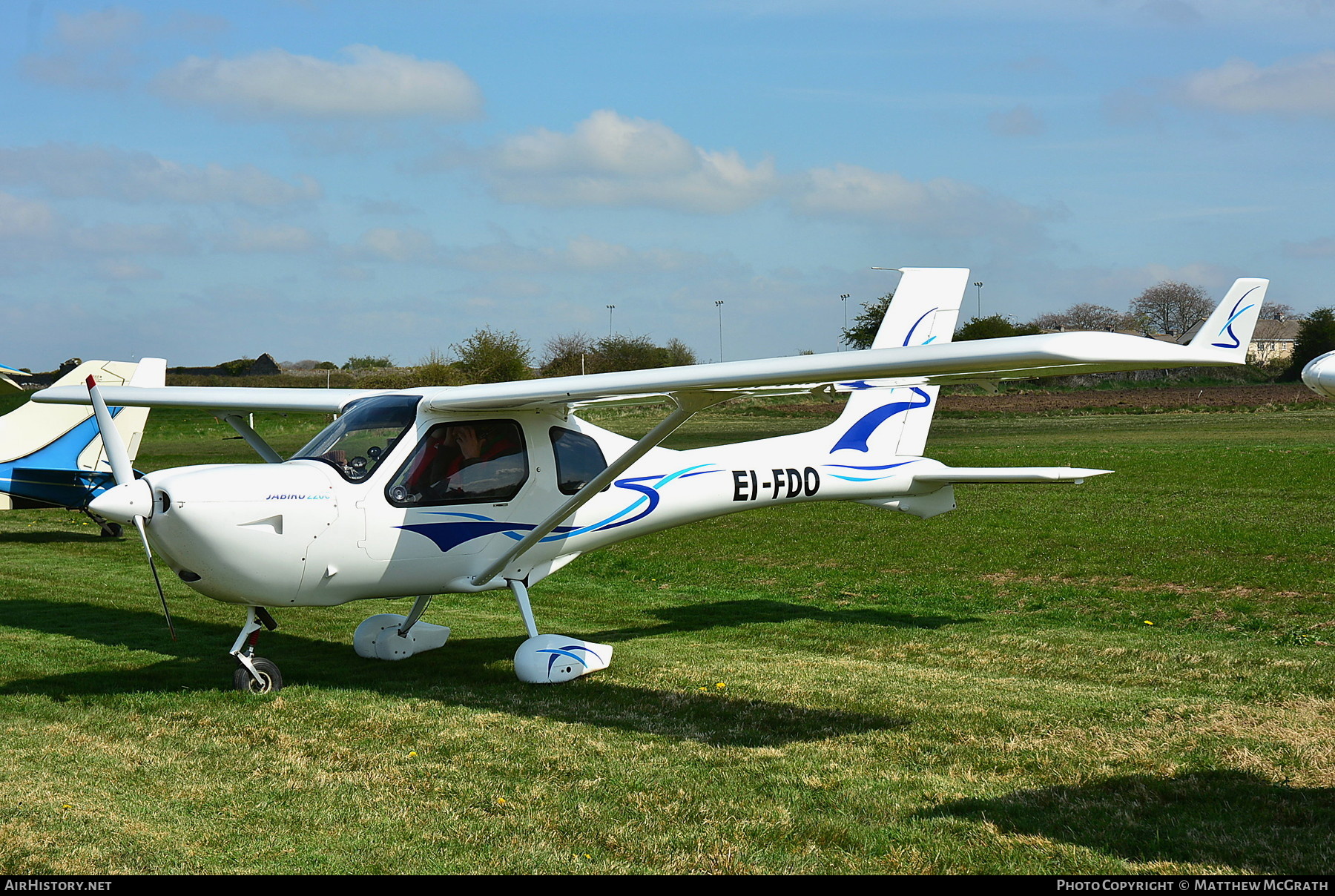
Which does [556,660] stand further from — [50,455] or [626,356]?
[626,356]

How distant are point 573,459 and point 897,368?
3471mm

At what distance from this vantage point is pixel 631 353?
62.2m

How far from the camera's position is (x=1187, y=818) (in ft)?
15.8

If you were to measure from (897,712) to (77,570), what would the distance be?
491 inches

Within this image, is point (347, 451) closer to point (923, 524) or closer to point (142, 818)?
point (142, 818)

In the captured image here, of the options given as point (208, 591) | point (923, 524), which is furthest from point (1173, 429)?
point (208, 591)

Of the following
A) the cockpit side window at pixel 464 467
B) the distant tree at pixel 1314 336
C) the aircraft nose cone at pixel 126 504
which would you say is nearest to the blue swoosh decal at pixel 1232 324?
the cockpit side window at pixel 464 467

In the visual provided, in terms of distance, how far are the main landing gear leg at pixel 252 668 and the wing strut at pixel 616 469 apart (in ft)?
5.17

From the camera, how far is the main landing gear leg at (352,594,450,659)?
29.2ft

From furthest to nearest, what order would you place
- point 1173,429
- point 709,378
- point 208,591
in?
point 1173,429, point 208,591, point 709,378

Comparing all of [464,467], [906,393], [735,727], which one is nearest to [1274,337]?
[906,393]

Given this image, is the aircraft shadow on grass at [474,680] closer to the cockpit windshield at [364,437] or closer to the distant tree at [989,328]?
the cockpit windshield at [364,437]

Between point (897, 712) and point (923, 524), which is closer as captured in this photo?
point (897, 712)

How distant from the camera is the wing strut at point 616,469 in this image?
6.98 m
